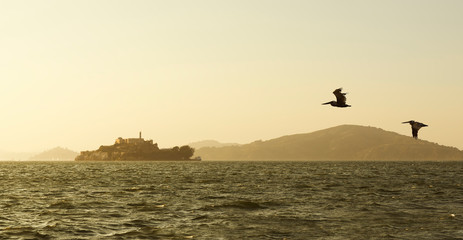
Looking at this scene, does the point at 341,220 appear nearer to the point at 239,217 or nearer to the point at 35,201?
the point at 239,217

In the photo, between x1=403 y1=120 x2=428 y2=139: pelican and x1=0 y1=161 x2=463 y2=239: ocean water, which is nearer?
x1=0 y1=161 x2=463 y2=239: ocean water

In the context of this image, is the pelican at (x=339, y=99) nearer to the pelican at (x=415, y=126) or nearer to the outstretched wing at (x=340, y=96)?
the outstretched wing at (x=340, y=96)

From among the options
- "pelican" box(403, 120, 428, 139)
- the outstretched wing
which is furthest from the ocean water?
the outstretched wing

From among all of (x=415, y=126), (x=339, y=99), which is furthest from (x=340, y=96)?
(x=415, y=126)

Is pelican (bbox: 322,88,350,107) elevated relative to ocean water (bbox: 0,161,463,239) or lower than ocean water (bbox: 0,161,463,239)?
elevated

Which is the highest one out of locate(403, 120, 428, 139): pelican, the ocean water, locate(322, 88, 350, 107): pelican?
locate(322, 88, 350, 107): pelican

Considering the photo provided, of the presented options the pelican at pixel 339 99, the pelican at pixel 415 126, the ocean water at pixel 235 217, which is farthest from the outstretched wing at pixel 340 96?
the ocean water at pixel 235 217

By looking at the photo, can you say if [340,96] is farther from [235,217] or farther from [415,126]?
[235,217]

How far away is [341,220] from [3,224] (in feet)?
59.3

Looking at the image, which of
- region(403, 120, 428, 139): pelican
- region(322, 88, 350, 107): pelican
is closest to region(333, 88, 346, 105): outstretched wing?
region(322, 88, 350, 107): pelican

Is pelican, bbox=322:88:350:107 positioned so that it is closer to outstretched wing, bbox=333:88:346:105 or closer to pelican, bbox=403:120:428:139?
outstretched wing, bbox=333:88:346:105

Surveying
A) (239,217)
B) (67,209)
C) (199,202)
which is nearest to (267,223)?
(239,217)

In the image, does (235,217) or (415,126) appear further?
(235,217)

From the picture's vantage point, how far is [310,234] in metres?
24.4
